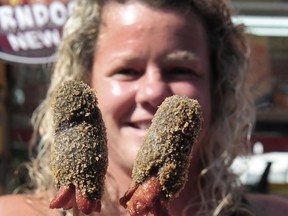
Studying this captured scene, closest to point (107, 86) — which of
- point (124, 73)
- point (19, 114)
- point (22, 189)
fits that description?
point (124, 73)

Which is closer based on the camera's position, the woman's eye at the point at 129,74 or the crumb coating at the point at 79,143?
the crumb coating at the point at 79,143

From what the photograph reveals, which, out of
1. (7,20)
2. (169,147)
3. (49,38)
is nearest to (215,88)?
(169,147)

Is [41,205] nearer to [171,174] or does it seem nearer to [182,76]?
[182,76]

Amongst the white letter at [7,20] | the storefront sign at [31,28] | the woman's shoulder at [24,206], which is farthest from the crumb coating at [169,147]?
the white letter at [7,20]

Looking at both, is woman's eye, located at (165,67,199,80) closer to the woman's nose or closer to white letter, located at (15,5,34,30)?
the woman's nose

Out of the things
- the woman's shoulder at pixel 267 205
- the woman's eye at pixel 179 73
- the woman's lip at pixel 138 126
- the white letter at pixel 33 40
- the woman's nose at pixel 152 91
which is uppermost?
the woman's eye at pixel 179 73

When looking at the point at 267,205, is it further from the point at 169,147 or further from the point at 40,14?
the point at 40,14

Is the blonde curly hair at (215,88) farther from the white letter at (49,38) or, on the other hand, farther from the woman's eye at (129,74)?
the white letter at (49,38)
